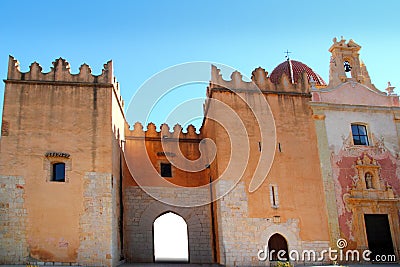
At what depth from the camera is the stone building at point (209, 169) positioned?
624 inches

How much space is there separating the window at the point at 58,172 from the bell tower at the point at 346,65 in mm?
11596

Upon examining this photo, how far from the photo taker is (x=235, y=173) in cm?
1747

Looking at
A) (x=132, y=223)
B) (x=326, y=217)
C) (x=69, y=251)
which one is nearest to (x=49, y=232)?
(x=69, y=251)

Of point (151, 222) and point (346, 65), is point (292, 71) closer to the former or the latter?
point (346, 65)

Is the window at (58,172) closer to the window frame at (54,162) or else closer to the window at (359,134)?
the window frame at (54,162)

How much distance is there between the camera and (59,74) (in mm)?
17656

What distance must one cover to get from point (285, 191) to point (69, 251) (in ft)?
26.5

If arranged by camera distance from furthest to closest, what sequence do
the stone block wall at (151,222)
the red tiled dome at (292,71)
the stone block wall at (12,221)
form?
the red tiled dome at (292,71) → the stone block wall at (151,222) → the stone block wall at (12,221)

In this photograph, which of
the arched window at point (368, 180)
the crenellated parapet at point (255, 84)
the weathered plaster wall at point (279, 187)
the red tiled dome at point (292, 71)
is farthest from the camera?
the red tiled dome at point (292, 71)

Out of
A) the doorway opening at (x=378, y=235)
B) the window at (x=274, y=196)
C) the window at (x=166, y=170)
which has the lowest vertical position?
the doorway opening at (x=378, y=235)

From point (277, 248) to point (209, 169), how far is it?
447 centimetres

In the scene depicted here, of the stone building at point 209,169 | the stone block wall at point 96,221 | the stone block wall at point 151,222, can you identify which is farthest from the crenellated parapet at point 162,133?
the stone block wall at point 96,221

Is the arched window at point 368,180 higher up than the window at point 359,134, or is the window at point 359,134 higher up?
the window at point 359,134
